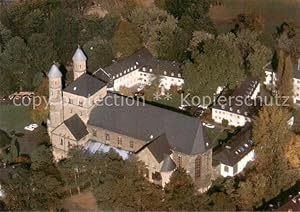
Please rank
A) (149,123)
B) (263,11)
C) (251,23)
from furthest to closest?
(263,11), (251,23), (149,123)

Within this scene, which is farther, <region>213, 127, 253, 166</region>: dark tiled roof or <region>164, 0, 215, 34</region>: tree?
<region>164, 0, 215, 34</region>: tree

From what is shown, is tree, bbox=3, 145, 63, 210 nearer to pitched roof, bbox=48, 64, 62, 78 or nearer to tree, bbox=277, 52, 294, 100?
pitched roof, bbox=48, 64, 62, 78

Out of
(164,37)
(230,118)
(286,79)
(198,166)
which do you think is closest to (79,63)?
(198,166)

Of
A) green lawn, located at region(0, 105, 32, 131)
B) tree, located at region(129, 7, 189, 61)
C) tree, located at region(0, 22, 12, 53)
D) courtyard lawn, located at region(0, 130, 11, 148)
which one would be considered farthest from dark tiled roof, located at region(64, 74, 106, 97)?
tree, located at region(0, 22, 12, 53)

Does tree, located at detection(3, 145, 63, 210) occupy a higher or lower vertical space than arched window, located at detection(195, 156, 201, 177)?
lower

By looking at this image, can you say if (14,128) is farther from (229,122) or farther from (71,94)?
(229,122)

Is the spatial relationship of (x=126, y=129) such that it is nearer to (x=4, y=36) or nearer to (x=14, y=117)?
(x=14, y=117)
